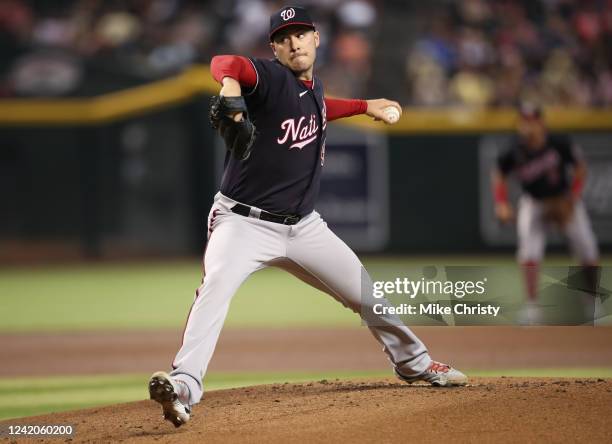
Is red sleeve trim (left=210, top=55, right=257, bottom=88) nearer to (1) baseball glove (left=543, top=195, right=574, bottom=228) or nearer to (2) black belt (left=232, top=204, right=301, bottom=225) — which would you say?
(2) black belt (left=232, top=204, right=301, bottom=225)

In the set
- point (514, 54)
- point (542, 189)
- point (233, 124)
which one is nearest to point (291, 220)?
point (233, 124)

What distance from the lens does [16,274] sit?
534 inches

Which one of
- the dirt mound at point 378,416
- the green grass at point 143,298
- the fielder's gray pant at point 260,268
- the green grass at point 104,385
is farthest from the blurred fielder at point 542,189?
the fielder's gray pant at point 260,268

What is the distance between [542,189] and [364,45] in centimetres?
761

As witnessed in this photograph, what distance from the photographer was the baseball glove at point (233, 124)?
159 inches

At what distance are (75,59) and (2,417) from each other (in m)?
10.5

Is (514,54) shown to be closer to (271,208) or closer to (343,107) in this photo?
(343,107)

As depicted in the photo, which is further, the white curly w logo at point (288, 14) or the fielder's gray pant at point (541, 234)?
the fielder's gray pant at point (541, 234)

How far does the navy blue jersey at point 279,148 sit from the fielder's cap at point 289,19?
170 mm

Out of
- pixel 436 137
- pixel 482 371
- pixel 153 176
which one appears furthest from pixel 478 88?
pixel 482 371

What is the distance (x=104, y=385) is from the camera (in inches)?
251

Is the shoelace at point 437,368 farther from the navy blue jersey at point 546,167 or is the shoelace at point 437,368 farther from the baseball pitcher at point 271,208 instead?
the navy blue jersey at point 546,167

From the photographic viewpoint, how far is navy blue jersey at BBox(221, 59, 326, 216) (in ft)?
14.9

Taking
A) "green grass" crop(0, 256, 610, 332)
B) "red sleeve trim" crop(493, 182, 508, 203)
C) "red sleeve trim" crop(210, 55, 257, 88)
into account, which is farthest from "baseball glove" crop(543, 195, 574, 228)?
"red sleeve trim" crop(210, 55, 257, 88)
